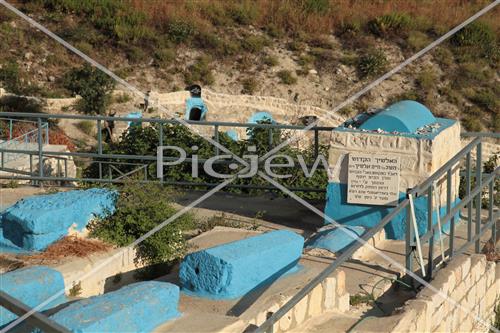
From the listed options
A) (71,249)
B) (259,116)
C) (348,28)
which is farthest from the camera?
(348,28)

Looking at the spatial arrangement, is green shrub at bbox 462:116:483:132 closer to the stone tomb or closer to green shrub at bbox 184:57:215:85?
green shrub at bbox 184:57:215:85

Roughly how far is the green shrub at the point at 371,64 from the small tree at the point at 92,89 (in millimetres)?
11068

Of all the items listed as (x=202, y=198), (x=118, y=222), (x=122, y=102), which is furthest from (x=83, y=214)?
(x=122, y=102)

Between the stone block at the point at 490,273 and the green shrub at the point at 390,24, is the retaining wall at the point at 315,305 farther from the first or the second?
the green shrub at the point at 390,24

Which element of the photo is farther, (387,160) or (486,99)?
(486,99)

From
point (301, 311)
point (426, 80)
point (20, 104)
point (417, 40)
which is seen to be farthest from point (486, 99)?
point (301, 311)

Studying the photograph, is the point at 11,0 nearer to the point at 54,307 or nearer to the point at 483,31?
the point at 483,31

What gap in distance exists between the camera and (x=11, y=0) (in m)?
41.7

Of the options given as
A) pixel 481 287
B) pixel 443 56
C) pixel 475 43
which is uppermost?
pixel 475 43

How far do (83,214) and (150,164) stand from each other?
19.7ft

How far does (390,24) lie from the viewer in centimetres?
3978

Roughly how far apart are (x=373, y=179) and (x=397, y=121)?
2.22 feet

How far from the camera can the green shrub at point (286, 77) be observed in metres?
36.8

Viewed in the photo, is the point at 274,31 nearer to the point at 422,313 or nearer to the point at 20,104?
the point at 20,104
